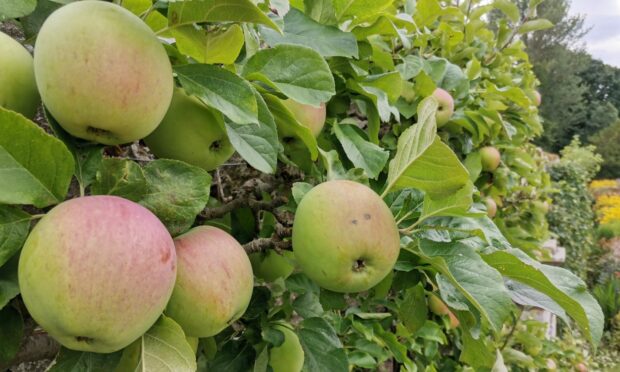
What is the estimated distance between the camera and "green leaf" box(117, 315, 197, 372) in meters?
0.55

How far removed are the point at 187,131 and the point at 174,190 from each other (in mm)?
109

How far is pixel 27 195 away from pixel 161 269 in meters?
0.15

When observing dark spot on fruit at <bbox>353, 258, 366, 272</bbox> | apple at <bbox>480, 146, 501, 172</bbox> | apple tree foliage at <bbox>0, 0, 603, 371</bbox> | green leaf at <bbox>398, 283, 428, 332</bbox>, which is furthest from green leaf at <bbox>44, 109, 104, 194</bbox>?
apple at <bbox>480, 146, 501, 172</bbox>

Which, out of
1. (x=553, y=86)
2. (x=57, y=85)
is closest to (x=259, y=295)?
(x=57, y=85)

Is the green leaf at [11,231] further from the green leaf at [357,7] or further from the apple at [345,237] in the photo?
the green leaf at [357,7]

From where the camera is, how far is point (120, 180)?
55 cm

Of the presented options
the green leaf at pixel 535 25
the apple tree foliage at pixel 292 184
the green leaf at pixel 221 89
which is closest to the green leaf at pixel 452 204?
the apple tree foliage at pixel 292 184

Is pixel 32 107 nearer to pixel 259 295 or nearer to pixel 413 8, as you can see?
pixel 259 295

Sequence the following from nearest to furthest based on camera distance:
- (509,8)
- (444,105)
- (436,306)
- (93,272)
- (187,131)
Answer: (93,272), (187,131), (444,105), (436,306), (509,8)

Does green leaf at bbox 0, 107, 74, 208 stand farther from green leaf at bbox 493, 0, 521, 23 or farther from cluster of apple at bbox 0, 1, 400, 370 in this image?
green leaf at bbox 493, 0, 521, 23

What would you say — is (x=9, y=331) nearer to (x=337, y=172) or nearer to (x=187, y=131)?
(x=187, y=131)

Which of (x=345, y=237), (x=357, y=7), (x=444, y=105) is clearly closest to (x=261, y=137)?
(x=345, y=237)

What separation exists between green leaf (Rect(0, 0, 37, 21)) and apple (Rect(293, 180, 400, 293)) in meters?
0.40

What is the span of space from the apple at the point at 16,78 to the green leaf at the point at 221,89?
6.3 inches
